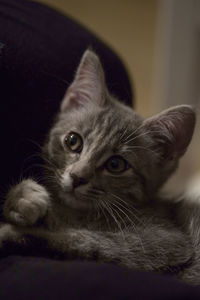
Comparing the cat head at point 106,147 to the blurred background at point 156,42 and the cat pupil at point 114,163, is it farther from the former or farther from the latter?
the blurred background at point 156,42

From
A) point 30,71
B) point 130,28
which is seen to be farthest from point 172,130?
point 130,28

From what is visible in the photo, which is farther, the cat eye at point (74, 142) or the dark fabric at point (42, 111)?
the cat eye at point (74, 142)

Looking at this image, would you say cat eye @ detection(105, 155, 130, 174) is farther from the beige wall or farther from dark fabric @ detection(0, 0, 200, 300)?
the beige wall

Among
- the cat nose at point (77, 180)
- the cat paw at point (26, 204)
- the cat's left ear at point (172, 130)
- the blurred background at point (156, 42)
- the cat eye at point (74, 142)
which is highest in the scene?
the blurred background at point (156, 42)

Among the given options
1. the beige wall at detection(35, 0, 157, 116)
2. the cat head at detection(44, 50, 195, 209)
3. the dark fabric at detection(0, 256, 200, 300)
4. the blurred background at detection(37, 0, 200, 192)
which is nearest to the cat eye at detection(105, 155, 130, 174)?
the cat head at detection(44, 50, 195, 209)

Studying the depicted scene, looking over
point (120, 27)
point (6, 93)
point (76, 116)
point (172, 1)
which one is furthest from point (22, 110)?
point (120, 27)

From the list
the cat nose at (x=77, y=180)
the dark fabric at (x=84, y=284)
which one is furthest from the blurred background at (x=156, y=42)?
the dark fabric at (x=84, y=284)
